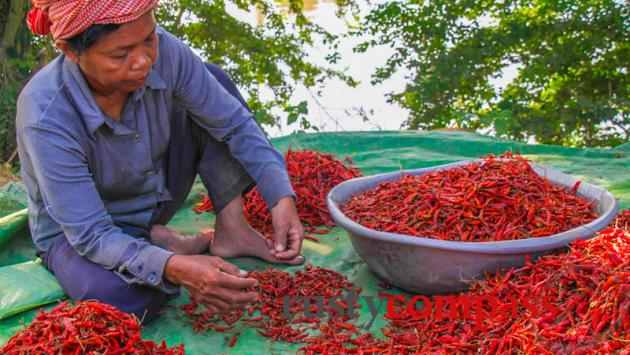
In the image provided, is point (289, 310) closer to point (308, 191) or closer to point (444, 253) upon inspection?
point (444, 253)

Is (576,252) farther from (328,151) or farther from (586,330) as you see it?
(328,151)

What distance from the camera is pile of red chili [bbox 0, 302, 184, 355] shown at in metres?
2.06

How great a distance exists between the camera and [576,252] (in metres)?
2.42

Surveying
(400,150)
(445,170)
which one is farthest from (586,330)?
(400,150)

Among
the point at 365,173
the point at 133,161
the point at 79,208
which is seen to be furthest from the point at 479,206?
the point at 365,173

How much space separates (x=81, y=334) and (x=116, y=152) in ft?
2.84

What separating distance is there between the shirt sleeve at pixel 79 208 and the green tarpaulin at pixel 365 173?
0.31 metres

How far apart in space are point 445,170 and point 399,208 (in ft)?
1.23

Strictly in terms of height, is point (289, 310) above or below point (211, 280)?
below

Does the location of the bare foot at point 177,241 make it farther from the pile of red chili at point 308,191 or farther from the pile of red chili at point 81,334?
the pile of red chili at point 81,334

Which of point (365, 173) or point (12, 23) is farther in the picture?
point (12, 23)

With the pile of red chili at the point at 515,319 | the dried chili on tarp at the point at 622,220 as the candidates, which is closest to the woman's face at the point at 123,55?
the pile of red chili at the point at 515,319

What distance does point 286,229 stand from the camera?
3.00 m

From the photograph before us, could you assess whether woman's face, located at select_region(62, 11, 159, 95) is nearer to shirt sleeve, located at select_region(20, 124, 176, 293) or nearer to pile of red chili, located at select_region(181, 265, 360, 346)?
shirt sleeve, located at select_region(20, 124, 176, 293)
